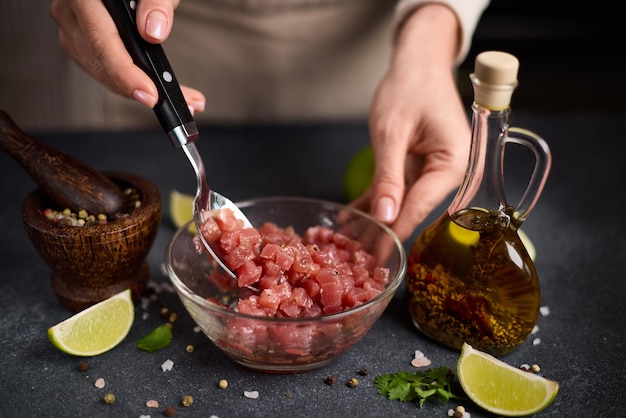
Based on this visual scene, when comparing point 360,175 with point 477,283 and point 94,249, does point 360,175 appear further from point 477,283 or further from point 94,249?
point 94,249

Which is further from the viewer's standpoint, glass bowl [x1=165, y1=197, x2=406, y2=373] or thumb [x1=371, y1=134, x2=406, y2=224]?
thumb [x1=371, y1=134, x2=406, y2=224]

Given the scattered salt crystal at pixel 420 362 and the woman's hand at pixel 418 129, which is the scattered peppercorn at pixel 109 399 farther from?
the woman's hand at pixel 418 129

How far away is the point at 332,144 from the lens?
2.31 meters

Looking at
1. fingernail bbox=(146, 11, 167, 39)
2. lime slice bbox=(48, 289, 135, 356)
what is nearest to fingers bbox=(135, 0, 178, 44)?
fingernail bbox=(146, 11, 167, 39)

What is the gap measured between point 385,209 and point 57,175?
740 millimetres

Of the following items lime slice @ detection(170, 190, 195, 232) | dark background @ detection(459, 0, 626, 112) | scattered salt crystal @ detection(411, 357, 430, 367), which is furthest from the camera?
dark background @ detection(459, 0, 626, 112)

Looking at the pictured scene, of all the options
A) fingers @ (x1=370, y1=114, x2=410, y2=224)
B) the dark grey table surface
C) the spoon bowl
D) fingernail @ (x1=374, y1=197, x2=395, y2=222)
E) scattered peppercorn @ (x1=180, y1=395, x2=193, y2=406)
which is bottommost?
the dark grey table surface

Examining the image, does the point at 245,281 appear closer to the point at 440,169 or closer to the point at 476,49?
the point at 440,169

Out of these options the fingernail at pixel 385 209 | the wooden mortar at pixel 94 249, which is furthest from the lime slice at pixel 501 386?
the wooden mortar at pixel 94 249

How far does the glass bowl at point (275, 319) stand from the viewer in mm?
1237

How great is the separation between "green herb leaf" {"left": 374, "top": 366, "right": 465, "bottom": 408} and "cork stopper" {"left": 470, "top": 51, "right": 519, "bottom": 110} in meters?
0.53

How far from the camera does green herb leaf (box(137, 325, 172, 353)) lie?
1.42 meters

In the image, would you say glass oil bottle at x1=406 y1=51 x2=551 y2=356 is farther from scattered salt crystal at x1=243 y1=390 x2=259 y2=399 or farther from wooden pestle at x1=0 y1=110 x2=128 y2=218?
wooden pestle at x1=0 y1=110 x2=128 y2=218

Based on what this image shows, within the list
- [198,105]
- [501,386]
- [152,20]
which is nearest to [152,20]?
[152,20]
